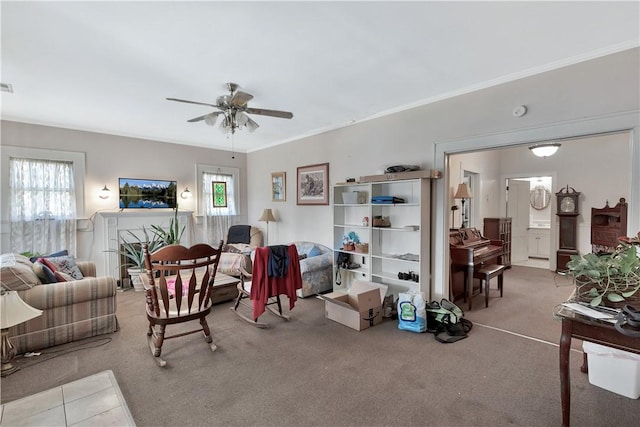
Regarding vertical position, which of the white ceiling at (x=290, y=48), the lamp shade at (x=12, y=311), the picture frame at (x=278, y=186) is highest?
the white ceiling at (x=290, y=48)

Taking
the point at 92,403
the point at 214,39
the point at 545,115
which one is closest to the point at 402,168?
the point at 545,115

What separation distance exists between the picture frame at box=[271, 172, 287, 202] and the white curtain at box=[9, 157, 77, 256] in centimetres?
334

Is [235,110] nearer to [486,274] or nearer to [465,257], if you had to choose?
[465,257]

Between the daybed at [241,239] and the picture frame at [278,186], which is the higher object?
the picture frame at [278,186]

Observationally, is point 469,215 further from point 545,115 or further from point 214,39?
point 214,39

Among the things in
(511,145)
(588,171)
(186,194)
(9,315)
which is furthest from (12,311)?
(588,171)

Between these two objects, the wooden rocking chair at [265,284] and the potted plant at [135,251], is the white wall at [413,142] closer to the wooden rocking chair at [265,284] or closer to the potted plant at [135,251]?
the potted plant at [135,251]

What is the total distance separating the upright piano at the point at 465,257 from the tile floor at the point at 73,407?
11.8 feet

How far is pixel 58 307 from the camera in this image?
293 cm

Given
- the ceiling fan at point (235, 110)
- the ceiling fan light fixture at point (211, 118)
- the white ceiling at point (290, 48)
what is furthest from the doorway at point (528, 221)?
the ceiling fan light fixture at point (211, 118)

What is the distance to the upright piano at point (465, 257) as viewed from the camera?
3902 mm

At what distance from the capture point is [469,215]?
5801 millimetres

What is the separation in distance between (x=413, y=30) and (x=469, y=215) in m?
4.41

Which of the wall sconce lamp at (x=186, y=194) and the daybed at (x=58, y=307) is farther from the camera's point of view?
the wall sconce lamp at (x=186, y=194)
